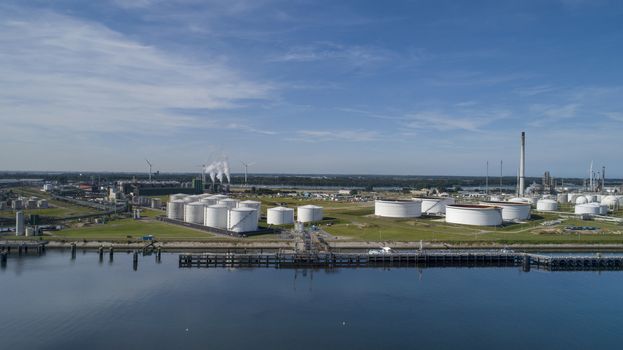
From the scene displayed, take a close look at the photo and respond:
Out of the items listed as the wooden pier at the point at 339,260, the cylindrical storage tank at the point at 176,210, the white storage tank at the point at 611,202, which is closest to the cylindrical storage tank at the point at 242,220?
the cylindrical storage tank at the point at 176,210

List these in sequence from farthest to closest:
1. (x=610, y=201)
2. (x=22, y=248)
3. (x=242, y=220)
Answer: (x=610, y=201)
(x=242, y=220)
(x=22, y=248)

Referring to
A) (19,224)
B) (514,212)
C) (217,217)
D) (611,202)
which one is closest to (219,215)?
(217,217)

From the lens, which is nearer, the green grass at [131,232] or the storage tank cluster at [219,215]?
the green grass at [131,232]

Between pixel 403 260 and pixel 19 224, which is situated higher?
pixel 19 224

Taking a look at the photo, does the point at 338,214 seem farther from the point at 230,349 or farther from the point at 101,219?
the point at 230,349

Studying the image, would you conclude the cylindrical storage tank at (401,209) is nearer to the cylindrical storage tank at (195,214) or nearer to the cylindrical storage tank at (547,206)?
the cylindrical storage tank at (195,214)

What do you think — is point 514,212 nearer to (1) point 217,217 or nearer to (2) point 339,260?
(2) point 339,260
